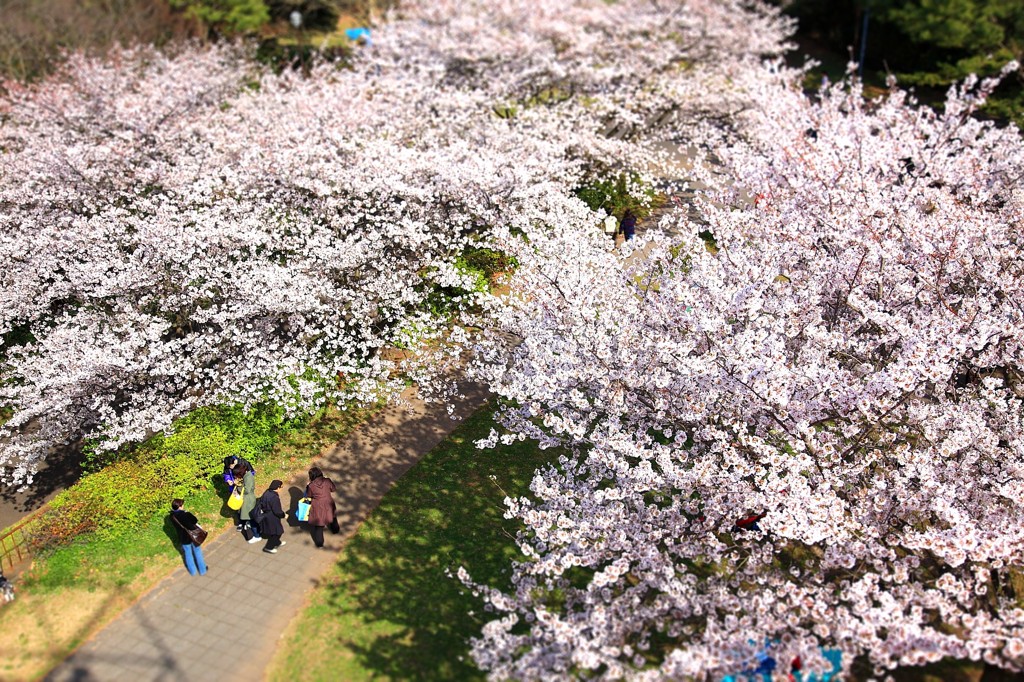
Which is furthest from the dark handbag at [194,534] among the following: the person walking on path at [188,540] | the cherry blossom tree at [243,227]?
the cherry blossom tree at [243,227]

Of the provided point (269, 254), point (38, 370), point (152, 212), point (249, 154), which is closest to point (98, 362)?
point (38, 370)

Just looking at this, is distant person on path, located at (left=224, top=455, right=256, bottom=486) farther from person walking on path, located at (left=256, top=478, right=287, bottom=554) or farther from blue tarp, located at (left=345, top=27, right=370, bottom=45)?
blue tarp, located at (left=345, top=27, right=370, bottom=45)

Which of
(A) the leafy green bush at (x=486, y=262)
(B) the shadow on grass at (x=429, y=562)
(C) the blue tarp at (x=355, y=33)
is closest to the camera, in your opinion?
(B) the shadow on grass at (x=429, y=562)

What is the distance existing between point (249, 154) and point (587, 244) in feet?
27.7

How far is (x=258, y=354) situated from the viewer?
12.9 meters

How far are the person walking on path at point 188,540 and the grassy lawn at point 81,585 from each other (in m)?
0.43

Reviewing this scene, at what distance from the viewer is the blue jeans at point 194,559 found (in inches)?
420

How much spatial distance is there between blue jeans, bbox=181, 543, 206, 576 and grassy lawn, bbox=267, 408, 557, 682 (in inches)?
67.3

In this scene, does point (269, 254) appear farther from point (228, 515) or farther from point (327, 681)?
point (327, 681)

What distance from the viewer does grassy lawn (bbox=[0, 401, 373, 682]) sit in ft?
31.6

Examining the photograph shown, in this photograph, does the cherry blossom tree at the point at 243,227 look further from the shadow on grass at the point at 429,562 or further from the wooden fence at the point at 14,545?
the shadow on grass at the point at 429,562

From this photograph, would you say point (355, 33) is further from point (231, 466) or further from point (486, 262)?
point (231, 466)

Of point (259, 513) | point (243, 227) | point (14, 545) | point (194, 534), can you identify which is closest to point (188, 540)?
point (194, 534)

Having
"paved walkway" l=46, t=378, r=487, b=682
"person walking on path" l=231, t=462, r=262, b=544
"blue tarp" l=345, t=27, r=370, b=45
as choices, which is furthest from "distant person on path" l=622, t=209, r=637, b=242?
"blue tarp" l=345, t=27, r=370, b=45
